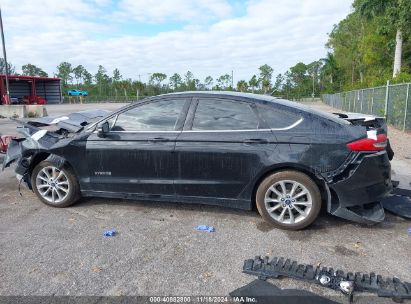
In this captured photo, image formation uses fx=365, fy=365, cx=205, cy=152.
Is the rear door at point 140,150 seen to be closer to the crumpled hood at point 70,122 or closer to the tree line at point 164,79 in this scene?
the crumpled hood at point 70,122

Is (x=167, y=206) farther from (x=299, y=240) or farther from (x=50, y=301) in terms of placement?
(x=50, y=301)

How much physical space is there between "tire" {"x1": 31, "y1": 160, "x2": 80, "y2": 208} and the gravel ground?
0.13 metres

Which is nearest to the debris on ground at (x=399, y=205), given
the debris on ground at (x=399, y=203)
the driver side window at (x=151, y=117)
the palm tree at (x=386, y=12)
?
the debris on ground at (x=399, y=203)

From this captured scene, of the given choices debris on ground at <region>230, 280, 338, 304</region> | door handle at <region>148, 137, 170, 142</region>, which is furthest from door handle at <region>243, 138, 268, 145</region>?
debris on ground at <region>230, 280, 338, 304</region>

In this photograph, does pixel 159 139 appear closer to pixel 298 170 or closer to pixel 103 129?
pixel 103 129

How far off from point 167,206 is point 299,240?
6.27 ft

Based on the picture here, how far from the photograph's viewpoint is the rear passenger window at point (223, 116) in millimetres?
4312

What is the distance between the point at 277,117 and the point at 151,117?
1578 mm

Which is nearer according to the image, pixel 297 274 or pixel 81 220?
pixel 297 274

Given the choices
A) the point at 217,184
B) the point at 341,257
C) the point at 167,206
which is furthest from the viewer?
the point at 167,206

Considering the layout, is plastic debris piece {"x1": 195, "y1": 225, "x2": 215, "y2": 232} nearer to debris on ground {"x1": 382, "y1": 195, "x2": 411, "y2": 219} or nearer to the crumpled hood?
the crumpled hood

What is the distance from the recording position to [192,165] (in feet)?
14.5

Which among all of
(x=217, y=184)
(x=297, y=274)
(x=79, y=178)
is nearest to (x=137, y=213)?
(x=79, y=178)

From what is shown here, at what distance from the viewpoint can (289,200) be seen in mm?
4180
